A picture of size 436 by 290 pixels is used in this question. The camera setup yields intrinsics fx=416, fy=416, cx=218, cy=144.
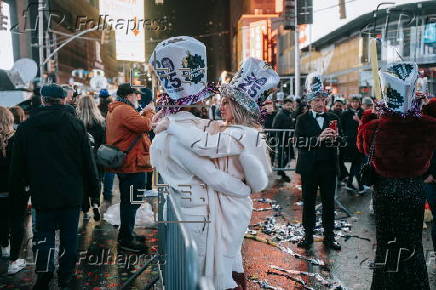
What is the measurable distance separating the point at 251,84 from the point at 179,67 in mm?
662

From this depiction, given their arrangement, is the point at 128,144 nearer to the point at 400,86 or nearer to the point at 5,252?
the point at 5,252

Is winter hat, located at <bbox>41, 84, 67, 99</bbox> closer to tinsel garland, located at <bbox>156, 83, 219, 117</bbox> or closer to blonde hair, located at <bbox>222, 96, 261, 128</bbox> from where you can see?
tinsel garland, located at <bbox>156, 83, 219, 117</bbox>

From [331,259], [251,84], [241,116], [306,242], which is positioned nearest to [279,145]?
[306,242]

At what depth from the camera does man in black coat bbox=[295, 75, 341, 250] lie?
5.91 meters

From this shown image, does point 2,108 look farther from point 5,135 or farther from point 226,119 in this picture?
point 226,119

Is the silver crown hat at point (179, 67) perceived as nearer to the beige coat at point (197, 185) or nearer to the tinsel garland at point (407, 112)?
the beige coat at point (197, 185)

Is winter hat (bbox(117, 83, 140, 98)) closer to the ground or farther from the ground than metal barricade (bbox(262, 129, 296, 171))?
farther from the ground

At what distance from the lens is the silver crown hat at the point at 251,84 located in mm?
2992

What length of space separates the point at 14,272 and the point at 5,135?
170 cm

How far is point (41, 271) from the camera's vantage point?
4.34 meters

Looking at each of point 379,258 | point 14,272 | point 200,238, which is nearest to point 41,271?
point 14,272

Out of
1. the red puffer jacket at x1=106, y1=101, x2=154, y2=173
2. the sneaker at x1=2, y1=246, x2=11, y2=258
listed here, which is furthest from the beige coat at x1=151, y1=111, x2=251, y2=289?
the sneaker at x1=2, y1=246, x2=11, y2=258

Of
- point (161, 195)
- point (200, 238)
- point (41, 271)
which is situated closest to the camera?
point (200, 238)

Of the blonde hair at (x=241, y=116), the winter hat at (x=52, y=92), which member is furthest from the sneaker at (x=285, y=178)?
the blonde hair at (x=241, y=116)
